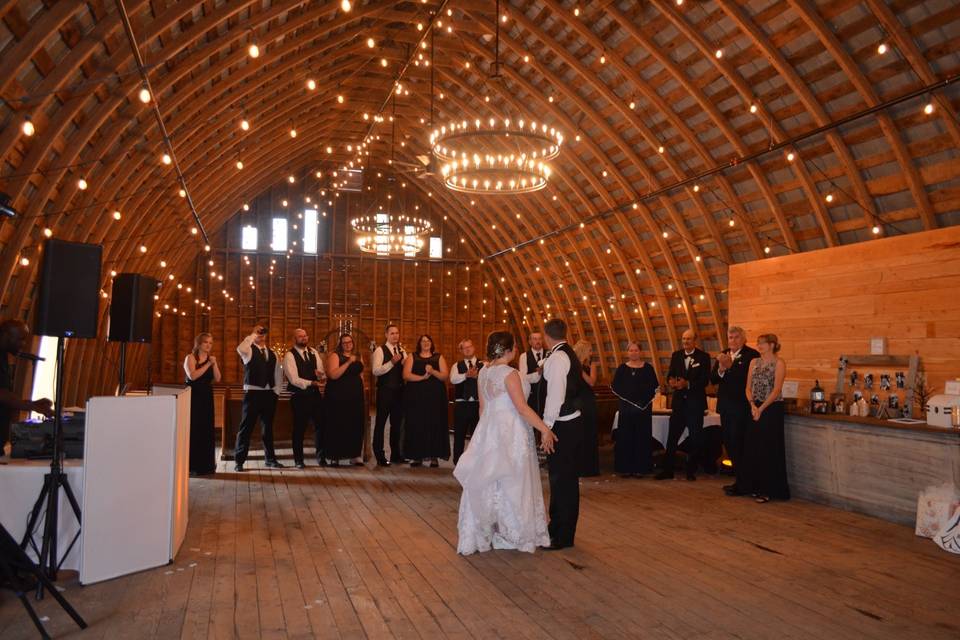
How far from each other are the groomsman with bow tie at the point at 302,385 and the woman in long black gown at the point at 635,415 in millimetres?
3462

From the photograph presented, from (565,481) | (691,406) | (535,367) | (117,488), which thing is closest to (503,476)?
(565,481)

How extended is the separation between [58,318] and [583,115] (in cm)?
1325

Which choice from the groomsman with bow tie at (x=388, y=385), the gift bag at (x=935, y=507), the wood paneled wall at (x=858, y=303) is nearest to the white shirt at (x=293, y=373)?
the groomsman with bow tie at (x=388, y=385)

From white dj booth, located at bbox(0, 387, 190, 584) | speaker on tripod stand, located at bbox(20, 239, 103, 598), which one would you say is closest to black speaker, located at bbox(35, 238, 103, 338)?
speaker on tripod stand, located at bbox(20, 239, 103, 598)

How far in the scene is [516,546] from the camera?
5.00m

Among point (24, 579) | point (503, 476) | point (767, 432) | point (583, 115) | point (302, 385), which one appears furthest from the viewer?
point (583, 115)

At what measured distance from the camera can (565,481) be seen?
5109 millimetres

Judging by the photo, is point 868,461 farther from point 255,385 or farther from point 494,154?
point 494,154

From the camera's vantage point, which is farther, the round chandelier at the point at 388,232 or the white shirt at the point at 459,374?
the round chandelier at the point at 388,232

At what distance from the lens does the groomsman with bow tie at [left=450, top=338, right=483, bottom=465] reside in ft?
28.6

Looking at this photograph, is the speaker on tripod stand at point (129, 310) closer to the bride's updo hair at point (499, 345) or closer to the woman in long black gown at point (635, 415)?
the bride's updo hair at point (499, 345)

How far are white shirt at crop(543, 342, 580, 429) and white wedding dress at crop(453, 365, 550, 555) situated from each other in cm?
18

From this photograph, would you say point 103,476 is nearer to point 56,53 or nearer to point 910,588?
point 910,588

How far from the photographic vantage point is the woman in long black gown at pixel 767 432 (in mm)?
6996
